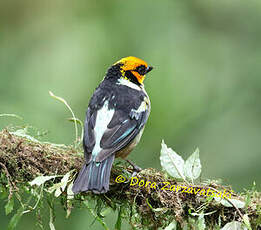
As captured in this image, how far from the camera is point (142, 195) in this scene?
3920 mm

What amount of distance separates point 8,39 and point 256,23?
5.01m

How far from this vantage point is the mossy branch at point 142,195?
3762 millimetres

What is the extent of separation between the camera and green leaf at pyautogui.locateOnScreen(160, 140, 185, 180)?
13.2ft

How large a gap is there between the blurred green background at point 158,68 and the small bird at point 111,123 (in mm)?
1761

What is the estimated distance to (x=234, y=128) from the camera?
27.8 feet

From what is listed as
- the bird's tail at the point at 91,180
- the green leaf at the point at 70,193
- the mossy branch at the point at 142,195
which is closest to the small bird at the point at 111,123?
the bird's tail at the point at 91,180

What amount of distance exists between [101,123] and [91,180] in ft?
3.50

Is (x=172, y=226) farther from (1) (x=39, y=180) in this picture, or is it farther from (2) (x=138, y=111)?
(2) (x=138, y=111)

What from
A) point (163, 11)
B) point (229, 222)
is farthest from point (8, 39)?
point (229, 222)

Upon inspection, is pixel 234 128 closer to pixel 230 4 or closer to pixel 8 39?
pixel 230 4

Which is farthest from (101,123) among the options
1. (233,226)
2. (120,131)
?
(233,226)

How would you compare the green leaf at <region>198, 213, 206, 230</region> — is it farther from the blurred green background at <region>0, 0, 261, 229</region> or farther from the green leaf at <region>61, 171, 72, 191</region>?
the blurred green background at <region>0, 0, 261, 229</region>

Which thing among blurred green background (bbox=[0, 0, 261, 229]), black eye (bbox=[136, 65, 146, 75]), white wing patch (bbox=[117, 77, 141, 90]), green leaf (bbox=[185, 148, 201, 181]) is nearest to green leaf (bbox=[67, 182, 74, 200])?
green leaf (bbox=[185, 148, 201, 181])

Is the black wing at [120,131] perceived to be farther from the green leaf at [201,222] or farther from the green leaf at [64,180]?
the green leaf at [201,222]
